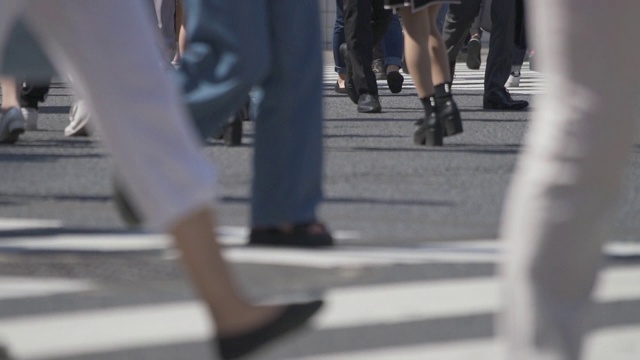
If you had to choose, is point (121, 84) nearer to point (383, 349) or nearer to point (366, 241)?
point (383, 349)

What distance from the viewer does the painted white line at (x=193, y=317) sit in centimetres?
365

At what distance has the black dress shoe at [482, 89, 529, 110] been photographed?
1145 cm

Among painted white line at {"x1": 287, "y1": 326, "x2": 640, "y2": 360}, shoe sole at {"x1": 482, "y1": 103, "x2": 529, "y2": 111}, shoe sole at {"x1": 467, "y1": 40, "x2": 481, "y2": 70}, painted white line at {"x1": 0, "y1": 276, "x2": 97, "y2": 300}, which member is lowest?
shoe sole at {"x1": 467, "y1": 40, "x2": 481, "y2": 70}

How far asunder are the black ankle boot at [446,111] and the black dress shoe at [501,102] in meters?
3.06

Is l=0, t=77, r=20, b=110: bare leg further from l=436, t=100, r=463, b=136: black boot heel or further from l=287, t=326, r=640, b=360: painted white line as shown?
l=287, t=326, r=640, b=360: painted white line

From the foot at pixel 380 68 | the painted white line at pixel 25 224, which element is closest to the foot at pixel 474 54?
the foot at pixel 380 68

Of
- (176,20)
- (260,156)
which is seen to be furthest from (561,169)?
(176,20)

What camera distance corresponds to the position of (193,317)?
12.9ft

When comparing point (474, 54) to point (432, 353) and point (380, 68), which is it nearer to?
point (380, 68)

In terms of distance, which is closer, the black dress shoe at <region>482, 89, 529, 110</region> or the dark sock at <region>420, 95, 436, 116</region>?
the dark sock at <region>420, 95, 436, 116</region>

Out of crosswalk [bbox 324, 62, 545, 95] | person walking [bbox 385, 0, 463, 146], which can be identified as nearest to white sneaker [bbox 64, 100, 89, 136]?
person walking [bbox 385, 0, 463, 146]

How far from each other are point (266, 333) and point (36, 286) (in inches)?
49.4

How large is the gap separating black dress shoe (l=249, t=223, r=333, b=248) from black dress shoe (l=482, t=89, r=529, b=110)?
6.70 metres

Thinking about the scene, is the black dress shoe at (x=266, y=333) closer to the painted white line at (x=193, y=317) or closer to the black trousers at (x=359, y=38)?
the painted white line at (x=193, y=317)
